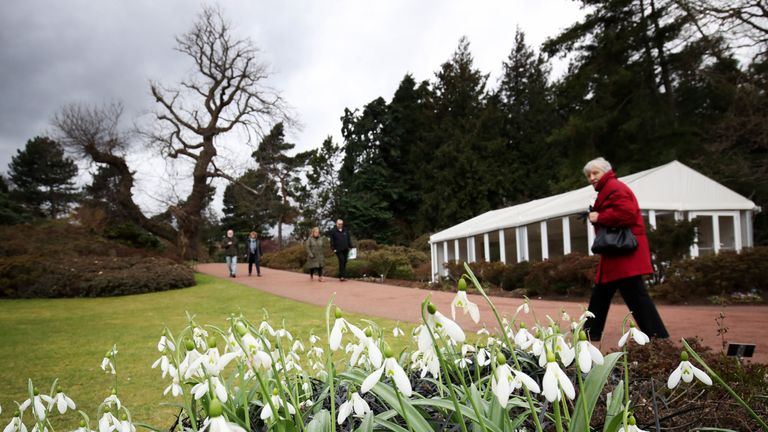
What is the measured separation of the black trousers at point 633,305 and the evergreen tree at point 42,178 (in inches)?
2018

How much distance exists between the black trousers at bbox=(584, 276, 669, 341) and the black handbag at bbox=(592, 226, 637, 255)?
0.91 ft

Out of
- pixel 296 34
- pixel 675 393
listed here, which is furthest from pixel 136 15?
pixel 675 393

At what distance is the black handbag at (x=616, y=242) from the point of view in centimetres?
424

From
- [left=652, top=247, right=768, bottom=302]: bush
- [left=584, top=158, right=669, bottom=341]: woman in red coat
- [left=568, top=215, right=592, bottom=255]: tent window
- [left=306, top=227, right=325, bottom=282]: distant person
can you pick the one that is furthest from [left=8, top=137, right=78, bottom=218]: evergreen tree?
[left=584, top=158, right=669, bottom=341]: woman in red coat

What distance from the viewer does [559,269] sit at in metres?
10.4

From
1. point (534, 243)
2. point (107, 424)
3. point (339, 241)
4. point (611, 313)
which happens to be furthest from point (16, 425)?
point (534, 243)

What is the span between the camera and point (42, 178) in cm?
4625

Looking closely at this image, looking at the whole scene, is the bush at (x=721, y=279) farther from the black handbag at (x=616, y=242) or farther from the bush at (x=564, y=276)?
the black handbag at (x=616, y=242)

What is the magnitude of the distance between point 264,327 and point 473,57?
41479 mm

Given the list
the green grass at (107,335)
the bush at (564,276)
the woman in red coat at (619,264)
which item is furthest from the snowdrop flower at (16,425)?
the bush at (564,276)

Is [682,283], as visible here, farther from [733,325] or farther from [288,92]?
[288,92]

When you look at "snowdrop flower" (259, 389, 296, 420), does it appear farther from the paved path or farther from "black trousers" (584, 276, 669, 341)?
"black trousers" (584, 276, 669, 341)

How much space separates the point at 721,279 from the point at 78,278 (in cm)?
1604

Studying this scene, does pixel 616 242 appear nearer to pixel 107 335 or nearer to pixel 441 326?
pixel 441 326
